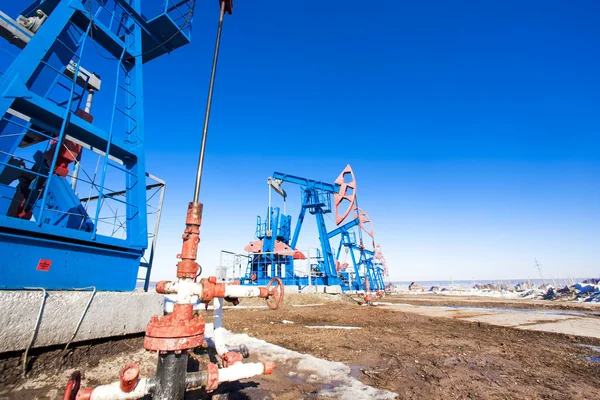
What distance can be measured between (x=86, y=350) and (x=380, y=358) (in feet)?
12.0

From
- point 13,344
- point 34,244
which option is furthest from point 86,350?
point 34,244

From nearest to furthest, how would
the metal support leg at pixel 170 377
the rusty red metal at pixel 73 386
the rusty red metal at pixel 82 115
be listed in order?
the rusty red metal at pixel 73 386, the metal support leg at pixel 170 377, the rusty red metal at pixel 82 115

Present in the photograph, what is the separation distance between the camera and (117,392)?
143 centimetres

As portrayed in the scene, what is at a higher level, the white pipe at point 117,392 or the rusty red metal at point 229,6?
the rusty red metal at point 229,6

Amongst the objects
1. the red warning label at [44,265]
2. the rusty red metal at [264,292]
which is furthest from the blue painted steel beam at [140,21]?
the rusty red metal at [264,292]

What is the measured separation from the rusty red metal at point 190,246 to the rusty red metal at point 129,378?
53 centimetres

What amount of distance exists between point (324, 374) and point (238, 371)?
134cm

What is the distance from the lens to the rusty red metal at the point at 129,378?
1371mm

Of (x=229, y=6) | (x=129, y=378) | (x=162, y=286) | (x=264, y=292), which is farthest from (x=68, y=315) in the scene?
(x=229, y=6)

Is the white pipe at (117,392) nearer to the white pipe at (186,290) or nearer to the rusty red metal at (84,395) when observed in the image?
the rusty red metal at (84,395)

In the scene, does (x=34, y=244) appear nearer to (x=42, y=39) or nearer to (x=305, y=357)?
(x=42, y=39)

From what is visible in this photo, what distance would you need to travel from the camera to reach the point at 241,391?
7.59ft

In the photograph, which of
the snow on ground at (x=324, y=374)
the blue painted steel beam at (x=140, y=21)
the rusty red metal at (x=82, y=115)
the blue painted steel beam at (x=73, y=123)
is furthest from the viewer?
the rusty red metal at (x=82, y=115)

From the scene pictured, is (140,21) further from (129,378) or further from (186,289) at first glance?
(129,378)
